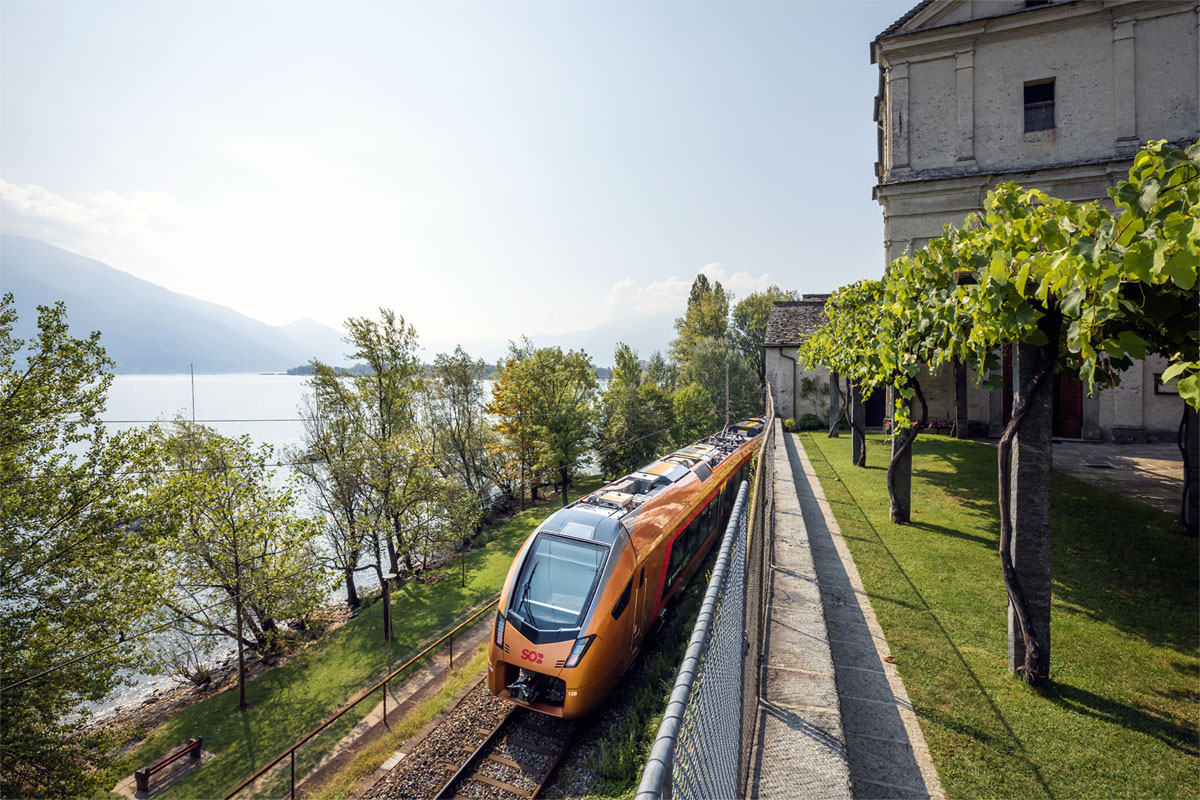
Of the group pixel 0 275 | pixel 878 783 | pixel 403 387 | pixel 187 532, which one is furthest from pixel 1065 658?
pixel 0 275

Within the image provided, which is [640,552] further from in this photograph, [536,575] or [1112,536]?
[1112,536]

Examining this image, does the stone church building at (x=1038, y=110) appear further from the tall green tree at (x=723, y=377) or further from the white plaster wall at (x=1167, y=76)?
the tall green tree at (x=723, y=377)

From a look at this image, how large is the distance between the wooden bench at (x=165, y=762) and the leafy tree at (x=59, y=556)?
1.86 metres

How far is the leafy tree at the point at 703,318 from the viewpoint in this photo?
194ft

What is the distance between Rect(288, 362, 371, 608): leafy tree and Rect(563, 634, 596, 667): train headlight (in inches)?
640

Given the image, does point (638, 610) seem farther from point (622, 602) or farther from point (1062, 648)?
point (1062, 648)

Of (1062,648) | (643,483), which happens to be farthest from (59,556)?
(1062,648)

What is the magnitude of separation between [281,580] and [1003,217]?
18.0 m

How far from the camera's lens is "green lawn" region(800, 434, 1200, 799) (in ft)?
12.8

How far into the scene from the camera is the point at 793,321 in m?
28.5

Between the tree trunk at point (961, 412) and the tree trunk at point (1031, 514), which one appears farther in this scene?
the tree trunk at point (961, 412)

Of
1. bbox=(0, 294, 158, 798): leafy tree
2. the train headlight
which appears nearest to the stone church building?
the train headlight

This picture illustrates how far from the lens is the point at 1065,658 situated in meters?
5.33

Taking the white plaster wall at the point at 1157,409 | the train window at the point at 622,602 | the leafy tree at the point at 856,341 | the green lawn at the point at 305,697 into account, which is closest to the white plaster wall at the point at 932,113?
the leafy tree at the point at 856,341
